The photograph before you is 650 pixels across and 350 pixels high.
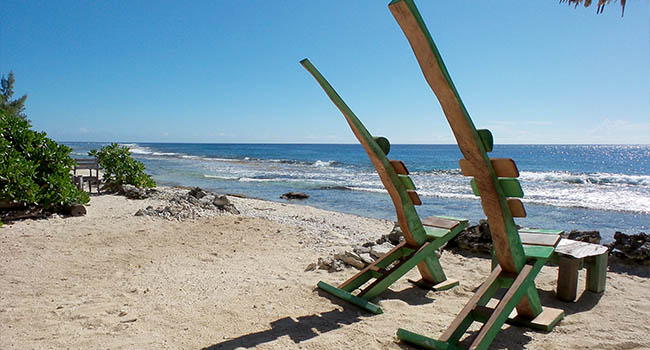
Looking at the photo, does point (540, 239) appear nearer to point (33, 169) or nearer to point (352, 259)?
point (352, 259)

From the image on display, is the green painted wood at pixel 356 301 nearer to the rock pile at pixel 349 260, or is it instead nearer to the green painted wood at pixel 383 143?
the rock pile at pixel 349 260

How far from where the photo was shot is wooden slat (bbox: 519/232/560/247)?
3.35 meters

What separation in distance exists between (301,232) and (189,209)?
8.81 ft

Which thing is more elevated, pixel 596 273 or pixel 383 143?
pixel 383 143

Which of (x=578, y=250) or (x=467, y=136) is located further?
(x=578, y=250)

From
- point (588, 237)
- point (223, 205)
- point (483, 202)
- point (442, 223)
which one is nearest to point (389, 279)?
point (442, 223)

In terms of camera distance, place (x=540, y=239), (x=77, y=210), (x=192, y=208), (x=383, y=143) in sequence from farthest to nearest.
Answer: (x=192, y=208) → (x=77, y=210) → (x=383, y=143) → (x=540, y=239)

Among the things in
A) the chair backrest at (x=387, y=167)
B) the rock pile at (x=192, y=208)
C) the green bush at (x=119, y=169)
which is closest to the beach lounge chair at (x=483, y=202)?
the chair backrest at (x=387, y=167)

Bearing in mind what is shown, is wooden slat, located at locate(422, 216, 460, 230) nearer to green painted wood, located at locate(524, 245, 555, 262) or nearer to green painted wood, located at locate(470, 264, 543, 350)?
green painted wood, located at locate(524, 245, 555, 262)

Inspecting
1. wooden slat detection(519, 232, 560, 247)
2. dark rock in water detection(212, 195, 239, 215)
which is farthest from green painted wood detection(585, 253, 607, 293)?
dark rock in water detection(212, 195, 239, 215)

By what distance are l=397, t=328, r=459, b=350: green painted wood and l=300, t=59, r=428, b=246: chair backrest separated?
3.82 feet

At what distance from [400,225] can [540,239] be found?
126cm

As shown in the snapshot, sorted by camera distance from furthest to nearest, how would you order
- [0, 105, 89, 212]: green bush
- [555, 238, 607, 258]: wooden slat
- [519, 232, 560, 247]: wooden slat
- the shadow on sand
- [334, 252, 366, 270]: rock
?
[0, 105, 89, 212]: green bush
[334, 252, 366, 270]: rock
[555, 238, 607, 258]: wooden slat
[519, 232, 560, 247]: wooden slat
the shadow on sand

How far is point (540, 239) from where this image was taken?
3.48m
